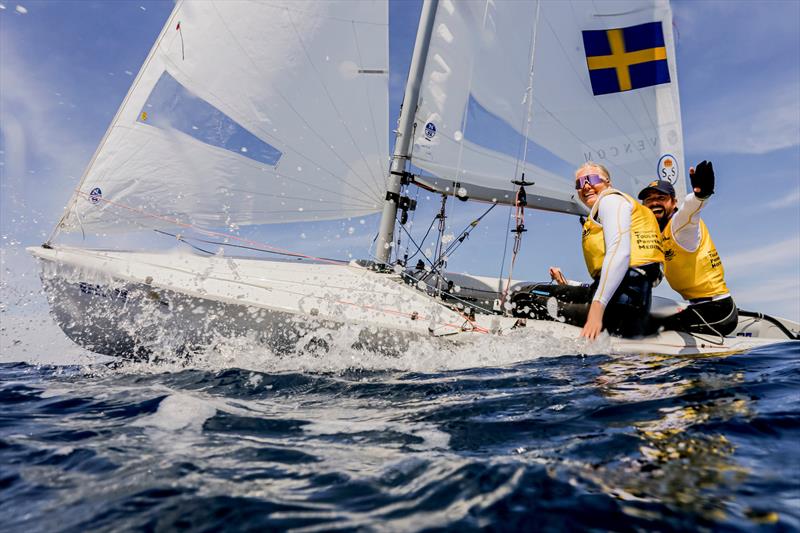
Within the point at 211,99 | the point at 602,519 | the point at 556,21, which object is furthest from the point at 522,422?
the point at 556,21

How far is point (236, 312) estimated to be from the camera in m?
3.93

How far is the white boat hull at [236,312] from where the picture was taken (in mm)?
3855

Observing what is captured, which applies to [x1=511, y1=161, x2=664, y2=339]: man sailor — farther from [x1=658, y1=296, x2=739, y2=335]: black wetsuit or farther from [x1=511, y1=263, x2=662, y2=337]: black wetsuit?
[x1=658, y1=296, x2=739, y2=335]: black wetsuit

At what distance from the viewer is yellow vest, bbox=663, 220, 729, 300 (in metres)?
3.93

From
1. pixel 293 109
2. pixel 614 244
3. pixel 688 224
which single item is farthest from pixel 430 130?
pixel 614 244

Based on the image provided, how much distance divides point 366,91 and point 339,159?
0.94m

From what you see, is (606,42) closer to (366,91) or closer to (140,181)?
(366,91)

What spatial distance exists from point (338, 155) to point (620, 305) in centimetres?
366

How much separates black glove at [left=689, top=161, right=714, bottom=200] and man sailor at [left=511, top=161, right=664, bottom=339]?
1.17 ft

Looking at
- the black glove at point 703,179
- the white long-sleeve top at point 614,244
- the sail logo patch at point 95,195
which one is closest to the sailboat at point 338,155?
the sail logo patch at point 95,195

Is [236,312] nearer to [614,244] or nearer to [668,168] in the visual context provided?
[614,244]

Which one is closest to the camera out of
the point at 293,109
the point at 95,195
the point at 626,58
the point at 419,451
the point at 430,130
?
the point at 419,451

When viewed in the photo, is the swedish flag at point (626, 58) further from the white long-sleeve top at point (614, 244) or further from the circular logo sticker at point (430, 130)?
the white long-sleeve top at point (614, 244)

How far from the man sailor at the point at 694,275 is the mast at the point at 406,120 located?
9.81 feet
